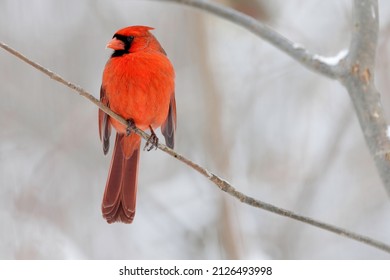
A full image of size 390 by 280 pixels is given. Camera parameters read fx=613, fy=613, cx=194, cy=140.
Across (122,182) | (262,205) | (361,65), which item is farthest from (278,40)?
(122,182)

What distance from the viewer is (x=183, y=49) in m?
4.11

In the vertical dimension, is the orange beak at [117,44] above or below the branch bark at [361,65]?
above

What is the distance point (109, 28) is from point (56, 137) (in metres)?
0.77

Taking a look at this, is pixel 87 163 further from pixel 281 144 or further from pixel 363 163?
pixel 363 163

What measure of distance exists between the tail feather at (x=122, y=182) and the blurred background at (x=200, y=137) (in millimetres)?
754

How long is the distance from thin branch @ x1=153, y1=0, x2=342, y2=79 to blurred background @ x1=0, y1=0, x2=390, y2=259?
148 centimetres

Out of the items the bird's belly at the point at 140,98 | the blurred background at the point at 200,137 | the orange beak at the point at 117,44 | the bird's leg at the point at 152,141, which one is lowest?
the bird's leg at the point at 152,141

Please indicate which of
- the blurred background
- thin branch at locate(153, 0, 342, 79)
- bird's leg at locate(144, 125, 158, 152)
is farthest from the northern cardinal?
the blurred background

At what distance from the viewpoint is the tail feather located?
7.57 ft

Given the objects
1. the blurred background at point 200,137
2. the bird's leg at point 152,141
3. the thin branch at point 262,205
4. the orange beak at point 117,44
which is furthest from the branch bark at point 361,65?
the blurred background at point 200,137

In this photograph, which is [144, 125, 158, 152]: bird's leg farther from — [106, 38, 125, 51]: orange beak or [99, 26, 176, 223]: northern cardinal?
[106, 38, 125, 51]: orange beak

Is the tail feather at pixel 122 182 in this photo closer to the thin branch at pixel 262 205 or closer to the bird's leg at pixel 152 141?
the bird's leg at pixel 152 141

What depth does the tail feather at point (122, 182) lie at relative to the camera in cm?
231
